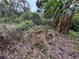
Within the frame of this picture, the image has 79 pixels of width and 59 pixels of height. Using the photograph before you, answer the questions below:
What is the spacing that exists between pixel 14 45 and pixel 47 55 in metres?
1.11

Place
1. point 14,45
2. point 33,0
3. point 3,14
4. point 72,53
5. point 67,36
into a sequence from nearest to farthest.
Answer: point 14,45
point 72,53
point 67,36
point 3,14
point 33,0

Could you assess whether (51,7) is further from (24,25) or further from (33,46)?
(33,46)

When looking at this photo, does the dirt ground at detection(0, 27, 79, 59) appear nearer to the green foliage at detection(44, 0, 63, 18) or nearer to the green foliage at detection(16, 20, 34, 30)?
the green foliage at detection(16, 20, 34, 30)

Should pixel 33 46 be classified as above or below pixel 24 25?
below

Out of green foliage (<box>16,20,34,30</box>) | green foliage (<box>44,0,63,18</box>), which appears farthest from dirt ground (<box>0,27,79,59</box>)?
green foliage (<box>44,0,63,18</box>)

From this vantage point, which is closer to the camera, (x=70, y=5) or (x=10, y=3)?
(x=70, y=5)

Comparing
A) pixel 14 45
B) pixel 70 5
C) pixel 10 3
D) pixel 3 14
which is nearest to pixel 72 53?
pixel 14 45

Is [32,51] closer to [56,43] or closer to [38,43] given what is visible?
[38,43]

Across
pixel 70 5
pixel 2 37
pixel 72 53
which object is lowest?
pixel 72 53

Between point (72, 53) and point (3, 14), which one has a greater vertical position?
point (3, 14)

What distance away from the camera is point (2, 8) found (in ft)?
35.4

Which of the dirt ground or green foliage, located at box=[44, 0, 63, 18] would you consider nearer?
the dirt ground

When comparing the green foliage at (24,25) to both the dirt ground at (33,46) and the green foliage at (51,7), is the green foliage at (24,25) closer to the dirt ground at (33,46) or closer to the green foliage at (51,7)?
the dirt ground at (33,46)

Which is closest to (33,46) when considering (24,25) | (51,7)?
(24,25)
